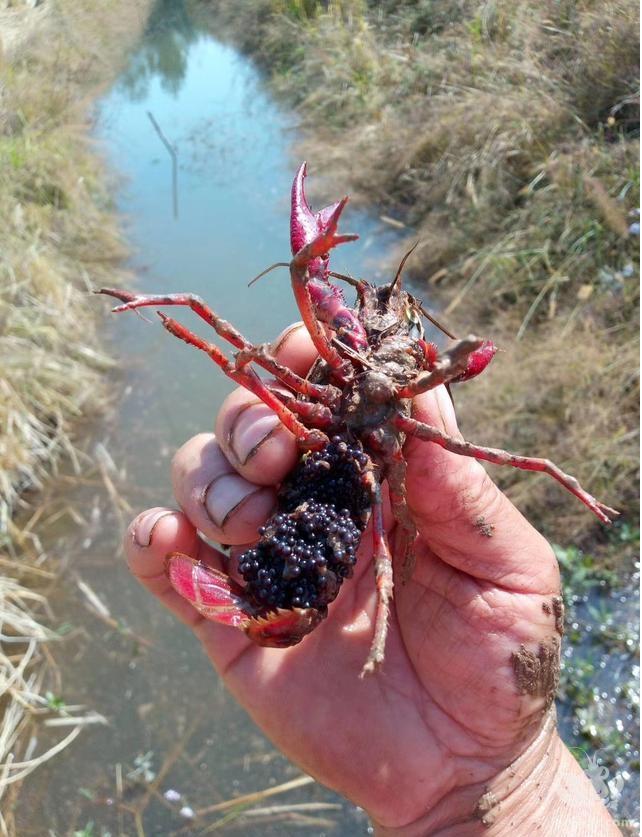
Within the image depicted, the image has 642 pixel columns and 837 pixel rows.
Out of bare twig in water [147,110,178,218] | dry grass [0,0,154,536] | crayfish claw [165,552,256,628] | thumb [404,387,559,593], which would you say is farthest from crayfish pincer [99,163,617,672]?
bare twig in water [147,110,178,218]

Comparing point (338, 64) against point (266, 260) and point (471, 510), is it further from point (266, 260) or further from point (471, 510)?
point (471, 510)

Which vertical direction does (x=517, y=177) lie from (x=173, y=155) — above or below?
below

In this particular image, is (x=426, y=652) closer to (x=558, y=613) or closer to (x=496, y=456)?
(x=558, y=613)

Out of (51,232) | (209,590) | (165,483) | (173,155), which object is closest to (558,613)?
(209,590)

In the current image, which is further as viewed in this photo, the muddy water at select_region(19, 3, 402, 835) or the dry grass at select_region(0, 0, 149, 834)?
the dry grass at select_region(0, 0, 149, 834)

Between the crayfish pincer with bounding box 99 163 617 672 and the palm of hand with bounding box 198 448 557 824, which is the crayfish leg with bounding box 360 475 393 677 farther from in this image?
the palm of hand with bounding box 198 448 557 824

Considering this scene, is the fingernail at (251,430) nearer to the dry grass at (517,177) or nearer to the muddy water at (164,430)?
the muddy water at (164,430)

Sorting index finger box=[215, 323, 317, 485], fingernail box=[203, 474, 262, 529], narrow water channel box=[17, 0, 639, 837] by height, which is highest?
index finger box=[215, 323, 317, 485]
